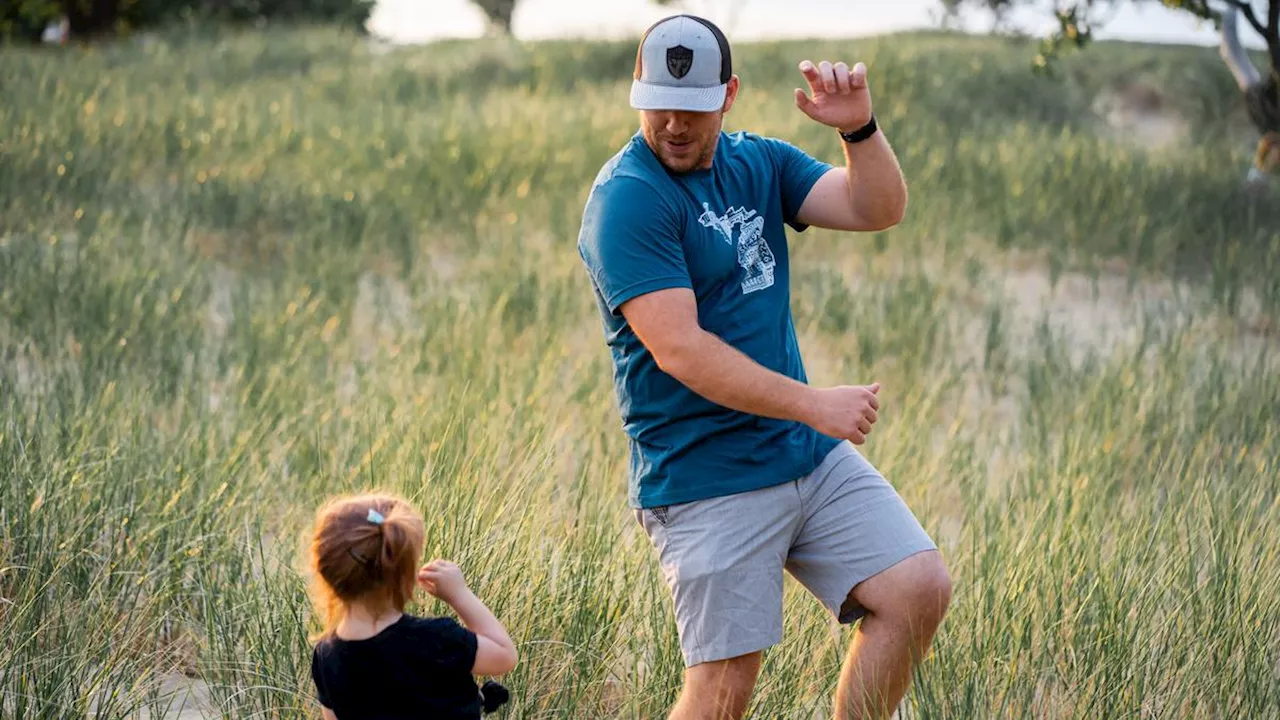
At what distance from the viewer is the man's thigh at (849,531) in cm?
315

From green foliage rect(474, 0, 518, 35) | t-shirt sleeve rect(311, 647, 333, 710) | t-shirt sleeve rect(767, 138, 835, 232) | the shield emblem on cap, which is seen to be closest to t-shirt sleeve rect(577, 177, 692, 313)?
the shield emblem on cap

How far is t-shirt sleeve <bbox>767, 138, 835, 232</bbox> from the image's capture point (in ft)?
11.1

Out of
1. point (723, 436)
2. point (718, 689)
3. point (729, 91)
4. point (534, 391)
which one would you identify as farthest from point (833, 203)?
point (534, 391)

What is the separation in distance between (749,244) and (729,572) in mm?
774

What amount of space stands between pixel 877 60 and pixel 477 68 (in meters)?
5.77

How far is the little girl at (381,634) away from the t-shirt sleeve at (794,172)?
1.36 m

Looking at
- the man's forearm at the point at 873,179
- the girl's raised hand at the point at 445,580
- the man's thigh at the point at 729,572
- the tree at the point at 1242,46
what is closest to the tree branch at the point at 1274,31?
the tree at the point at 1242,46

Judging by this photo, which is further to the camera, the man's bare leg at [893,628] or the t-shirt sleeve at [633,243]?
the man's bare leg at [893,628]

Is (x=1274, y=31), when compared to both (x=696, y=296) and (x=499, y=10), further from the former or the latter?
(x=499, y=10)

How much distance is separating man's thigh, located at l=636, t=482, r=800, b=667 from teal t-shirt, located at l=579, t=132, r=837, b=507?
0.05m

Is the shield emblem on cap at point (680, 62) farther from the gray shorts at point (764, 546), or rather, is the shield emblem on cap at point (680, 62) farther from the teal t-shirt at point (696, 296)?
the gray shorts at point (764, 546)

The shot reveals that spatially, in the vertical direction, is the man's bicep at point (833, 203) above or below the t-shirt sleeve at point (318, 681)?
above

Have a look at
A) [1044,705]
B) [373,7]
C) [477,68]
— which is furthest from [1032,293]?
[373,7]

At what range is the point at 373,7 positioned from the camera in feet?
102
